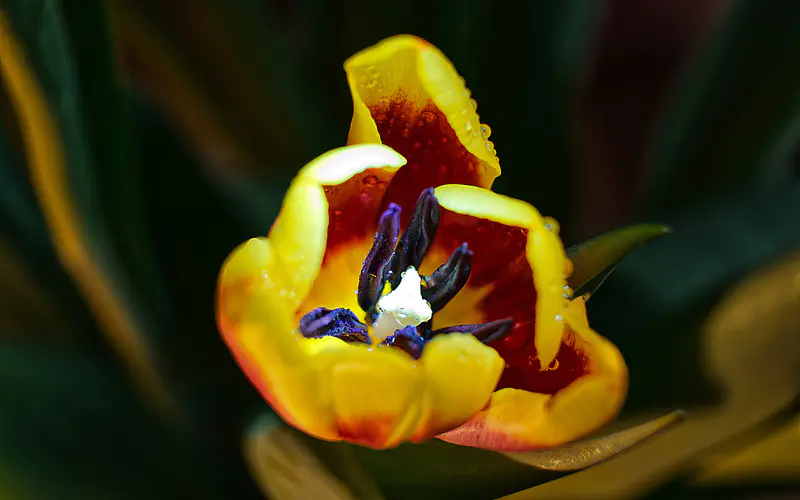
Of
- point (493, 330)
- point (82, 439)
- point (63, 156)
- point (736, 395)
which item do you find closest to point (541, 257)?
point (493, 330)

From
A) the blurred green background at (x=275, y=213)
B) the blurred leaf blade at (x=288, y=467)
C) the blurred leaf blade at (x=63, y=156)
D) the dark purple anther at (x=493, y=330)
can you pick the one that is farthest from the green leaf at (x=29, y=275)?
the dark purple anther at (x=493, y=330)

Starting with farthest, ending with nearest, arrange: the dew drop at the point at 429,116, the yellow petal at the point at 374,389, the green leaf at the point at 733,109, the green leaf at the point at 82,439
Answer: the green leaf at the point at 733,109 → the green leaf at the point at 82,439 → the dew drop at the point at 429,116 → the yellow petal at the point at 374,389

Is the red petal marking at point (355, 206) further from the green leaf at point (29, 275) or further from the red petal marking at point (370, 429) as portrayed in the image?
the green leaf at point (29, 275)

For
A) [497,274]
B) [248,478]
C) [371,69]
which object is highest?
[371,69]

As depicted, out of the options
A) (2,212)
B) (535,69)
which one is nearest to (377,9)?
(535,69)

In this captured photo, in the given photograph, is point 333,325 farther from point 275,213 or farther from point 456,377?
point 275,213

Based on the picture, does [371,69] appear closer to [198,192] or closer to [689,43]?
[198,192]
